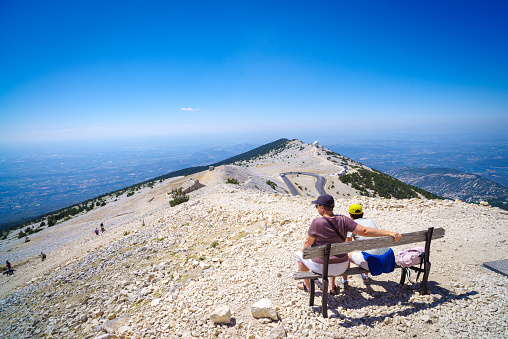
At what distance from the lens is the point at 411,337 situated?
3869 mm

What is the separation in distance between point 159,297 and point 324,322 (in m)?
4.96

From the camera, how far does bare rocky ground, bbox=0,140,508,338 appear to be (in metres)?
4.28

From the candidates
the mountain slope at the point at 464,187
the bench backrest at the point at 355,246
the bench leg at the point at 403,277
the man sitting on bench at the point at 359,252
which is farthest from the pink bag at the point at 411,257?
the mountain slope at the point at 464,187

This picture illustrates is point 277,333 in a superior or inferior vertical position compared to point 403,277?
inferior

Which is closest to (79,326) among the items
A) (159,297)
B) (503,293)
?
(159,297)

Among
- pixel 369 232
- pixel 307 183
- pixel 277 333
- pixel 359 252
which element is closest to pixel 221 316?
pixel 277 333

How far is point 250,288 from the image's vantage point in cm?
564

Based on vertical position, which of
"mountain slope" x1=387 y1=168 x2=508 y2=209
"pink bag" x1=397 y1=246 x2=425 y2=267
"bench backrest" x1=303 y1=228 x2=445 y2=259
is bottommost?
"mountain slope" x1=387 y1=168 x2=508 y2=209

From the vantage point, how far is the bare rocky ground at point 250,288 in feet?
14.0

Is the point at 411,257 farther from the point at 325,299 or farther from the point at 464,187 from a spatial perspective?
the point at 464,187

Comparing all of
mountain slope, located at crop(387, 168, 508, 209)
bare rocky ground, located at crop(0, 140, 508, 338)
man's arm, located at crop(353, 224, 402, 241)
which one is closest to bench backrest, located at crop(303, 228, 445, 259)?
man's arm, located at crop(353, 224, 402, 241)

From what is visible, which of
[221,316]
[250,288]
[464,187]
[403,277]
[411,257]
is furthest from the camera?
[464,187]

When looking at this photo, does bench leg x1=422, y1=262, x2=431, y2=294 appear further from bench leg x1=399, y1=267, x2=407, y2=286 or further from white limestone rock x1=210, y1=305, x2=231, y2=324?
white limestone rock x1=210, y1=305, x2=231, y2=324

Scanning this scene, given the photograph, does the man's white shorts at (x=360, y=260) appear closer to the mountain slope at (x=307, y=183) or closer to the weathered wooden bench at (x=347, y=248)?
the weathered wooden bench at (x=347, y=248)
